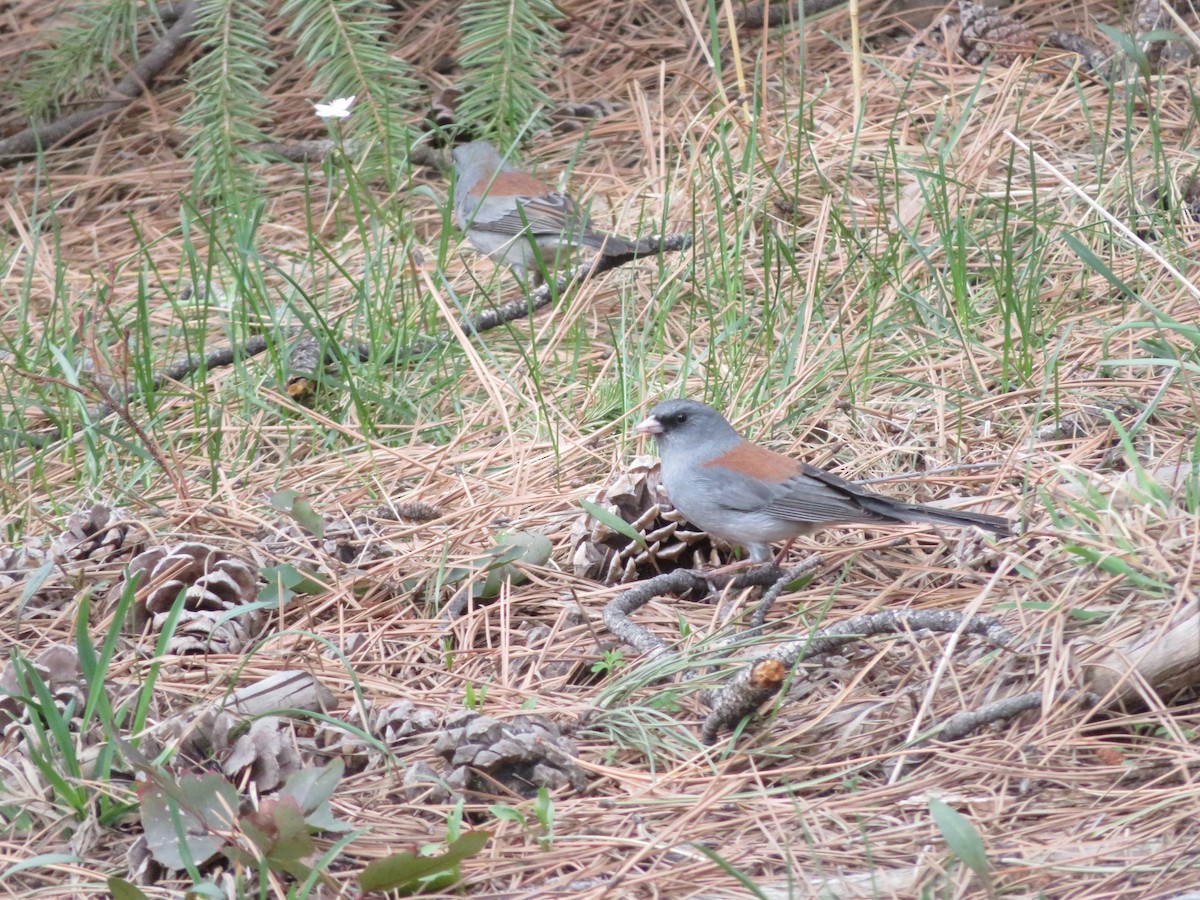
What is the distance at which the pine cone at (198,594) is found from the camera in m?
2.75

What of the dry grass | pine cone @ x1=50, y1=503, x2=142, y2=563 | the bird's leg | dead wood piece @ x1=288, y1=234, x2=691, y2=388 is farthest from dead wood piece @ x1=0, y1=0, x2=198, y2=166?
the bird's leg

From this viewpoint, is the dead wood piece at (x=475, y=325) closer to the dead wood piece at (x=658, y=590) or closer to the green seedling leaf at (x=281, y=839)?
the dead wood piece at (x=658, y=590)

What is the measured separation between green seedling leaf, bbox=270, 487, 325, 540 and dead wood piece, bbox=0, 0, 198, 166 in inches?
127

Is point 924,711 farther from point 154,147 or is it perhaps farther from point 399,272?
point 154,147

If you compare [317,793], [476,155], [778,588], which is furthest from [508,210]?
[317,793]

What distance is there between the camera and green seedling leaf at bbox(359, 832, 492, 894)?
1896 millimetres

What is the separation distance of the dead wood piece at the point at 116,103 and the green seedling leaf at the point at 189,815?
4.35 m

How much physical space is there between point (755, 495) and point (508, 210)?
2190 mm

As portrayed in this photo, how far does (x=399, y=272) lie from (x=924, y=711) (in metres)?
2.91

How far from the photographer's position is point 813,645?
242 cm

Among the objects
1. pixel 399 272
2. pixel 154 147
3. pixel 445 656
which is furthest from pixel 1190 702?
pixel 154 147

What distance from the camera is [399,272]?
182 inches

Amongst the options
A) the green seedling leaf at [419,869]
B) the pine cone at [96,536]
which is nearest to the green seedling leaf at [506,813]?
the green seedling leaf at [419,869]

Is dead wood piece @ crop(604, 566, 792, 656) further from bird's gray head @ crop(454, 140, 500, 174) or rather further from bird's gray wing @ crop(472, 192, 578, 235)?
bird's gray head @ crop(454, 140, 500, 174)
